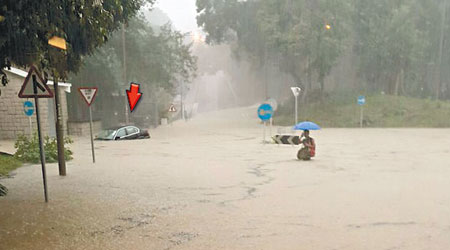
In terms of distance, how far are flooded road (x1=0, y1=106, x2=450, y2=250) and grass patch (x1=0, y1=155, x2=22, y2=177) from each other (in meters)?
0.37

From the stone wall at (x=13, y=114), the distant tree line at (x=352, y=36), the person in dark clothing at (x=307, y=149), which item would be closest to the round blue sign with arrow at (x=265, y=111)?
the person in dark clothing at (x=307, y=149)

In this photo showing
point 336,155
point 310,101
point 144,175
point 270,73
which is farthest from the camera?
point 270,73

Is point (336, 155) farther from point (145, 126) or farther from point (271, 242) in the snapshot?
point (145, 126)

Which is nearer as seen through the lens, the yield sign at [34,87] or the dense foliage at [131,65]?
the yield sign at [34,87]

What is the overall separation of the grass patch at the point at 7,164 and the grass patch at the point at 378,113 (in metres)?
27.8

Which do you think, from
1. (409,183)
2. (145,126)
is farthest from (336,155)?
(145,126)

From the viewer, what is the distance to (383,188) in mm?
8984

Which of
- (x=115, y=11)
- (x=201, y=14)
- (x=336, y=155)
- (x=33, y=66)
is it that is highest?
(x=201, y=14)

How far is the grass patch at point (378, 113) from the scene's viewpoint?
1330 inches

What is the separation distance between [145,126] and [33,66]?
28.6 m

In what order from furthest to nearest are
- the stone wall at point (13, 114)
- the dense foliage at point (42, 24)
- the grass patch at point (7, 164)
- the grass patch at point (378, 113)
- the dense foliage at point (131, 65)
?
the grass patch at point (378, 113), the dense foliage at point (131, 65), the stone wall at point (13, 114), the grass patch at point (7, 164), the dense foliage at point (42, 24)

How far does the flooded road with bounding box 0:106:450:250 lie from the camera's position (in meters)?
5.54

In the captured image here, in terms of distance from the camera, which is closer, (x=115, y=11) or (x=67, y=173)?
(x=115, y=11)

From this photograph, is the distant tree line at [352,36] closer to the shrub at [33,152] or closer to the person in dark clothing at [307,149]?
the person in dark clothing at [307,149]
